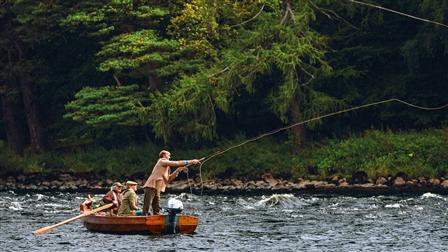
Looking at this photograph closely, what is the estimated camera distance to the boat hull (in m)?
31.2

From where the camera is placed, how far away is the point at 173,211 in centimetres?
3092

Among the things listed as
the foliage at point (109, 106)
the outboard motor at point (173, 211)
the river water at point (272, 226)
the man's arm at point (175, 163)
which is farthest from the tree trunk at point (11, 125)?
the outboard motor at point (173, 211)

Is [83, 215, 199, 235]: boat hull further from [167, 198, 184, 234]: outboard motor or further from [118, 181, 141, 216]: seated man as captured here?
[118, 181, 141, 216]: seated man

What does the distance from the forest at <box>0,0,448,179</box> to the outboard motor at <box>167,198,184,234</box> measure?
1805 centimetres

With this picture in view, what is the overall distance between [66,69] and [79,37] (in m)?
2.81

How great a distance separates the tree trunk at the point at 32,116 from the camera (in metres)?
59.1

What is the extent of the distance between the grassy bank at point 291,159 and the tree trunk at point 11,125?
7.72 ft

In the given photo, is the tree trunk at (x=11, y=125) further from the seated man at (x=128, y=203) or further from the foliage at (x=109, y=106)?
the seated man at (x=128, y=203)

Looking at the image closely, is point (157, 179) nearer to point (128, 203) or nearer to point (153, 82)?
point (128, 203)

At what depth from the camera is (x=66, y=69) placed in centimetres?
6156

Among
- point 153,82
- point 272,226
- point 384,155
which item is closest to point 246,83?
point 153,82

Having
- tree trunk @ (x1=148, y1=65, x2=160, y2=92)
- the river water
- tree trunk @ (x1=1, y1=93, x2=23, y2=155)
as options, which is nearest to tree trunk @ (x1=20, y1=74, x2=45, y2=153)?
tree trunk @ (x1=1, y1=93, x2=23, y2=155)

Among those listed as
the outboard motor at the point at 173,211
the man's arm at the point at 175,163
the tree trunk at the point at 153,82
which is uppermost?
the tree trunk at the point at 153,82

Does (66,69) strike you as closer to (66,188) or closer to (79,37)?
(79,37)
